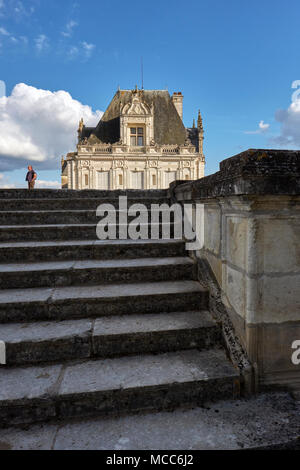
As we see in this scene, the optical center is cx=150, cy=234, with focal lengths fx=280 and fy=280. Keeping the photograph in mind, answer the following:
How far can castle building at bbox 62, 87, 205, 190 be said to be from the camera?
26.8m

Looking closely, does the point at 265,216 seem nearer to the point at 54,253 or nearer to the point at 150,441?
the point at 150,441

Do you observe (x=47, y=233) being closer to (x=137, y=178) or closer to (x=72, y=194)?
(x=72, y=194)

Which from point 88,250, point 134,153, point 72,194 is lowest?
point 88,250

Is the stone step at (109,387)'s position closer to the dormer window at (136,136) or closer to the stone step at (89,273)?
the stone step at (89,273)

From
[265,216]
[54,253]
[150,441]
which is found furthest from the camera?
[54,253]

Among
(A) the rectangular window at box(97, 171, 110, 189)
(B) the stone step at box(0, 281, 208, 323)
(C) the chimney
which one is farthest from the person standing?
(C) the chimney

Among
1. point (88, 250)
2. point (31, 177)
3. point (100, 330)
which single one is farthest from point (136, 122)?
point (100, 330)

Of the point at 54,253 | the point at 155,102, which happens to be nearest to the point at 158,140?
the point at 155,102

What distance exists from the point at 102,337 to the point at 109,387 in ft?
1.27

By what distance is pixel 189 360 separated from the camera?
193 cm

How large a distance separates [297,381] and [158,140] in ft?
93.3

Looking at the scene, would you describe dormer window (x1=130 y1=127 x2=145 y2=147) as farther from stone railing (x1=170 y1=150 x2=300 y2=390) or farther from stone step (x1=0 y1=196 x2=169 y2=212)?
stone railing (x1=170 y1=150 x2=300 y2=390)

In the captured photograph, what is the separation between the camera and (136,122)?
2752 centimetres

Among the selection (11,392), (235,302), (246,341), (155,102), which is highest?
(155,102)
